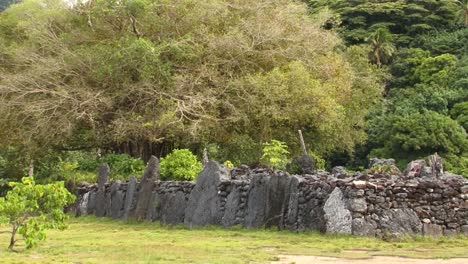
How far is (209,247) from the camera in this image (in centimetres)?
1200

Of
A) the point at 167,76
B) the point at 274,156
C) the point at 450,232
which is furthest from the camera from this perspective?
the point at 167,76

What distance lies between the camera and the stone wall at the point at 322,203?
1335 cm

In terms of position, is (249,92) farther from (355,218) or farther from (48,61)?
(355,218)

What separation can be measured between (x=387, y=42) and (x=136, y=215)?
37.6m

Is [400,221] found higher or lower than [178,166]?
lower

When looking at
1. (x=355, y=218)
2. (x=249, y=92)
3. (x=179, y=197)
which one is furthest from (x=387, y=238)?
(x=249, y=92)

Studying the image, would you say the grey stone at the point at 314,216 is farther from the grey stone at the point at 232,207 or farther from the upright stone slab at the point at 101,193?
the upright stone slab at the point at 101,193

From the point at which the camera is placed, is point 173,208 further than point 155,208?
No

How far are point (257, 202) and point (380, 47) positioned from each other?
38.6 m

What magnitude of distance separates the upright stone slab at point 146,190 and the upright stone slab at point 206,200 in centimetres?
203

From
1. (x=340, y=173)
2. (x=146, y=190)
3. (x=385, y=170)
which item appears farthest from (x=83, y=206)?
(x=385, y=170)

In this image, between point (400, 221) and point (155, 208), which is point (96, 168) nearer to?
point (155, 208)

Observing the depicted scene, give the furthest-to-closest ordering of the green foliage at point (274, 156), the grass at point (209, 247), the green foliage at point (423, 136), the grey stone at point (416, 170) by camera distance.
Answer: the green foliage at point (423, 136), the green foliage at point (274, 156), the grey stone at point (416, 170), the grass at point (209, 247)

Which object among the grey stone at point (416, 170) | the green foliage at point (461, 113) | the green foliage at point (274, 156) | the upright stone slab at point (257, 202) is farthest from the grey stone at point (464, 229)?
the green foliage at point (461, 113)
